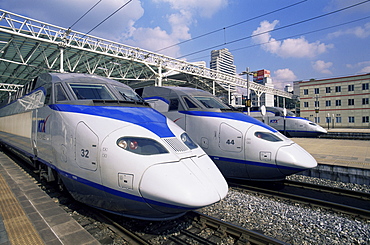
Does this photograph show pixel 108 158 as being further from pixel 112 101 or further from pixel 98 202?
pixel 112 101

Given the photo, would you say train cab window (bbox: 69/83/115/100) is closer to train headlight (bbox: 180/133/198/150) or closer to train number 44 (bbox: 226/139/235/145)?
train headlight (bbox: 180/133/198/150)

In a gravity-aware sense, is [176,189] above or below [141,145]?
below

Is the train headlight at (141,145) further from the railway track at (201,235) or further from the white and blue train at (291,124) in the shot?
the white and blue train at (291,124)

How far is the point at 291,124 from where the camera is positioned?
76.9ft

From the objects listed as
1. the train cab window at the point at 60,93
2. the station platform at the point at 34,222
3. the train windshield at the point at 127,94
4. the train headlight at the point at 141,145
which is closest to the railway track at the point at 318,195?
the train windshield at the point at 127,94

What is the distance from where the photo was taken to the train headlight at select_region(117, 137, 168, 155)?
475cm

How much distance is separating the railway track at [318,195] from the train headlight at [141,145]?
15.8ft

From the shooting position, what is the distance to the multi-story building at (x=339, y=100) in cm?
4378

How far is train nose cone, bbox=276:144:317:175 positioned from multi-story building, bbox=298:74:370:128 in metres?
39.9

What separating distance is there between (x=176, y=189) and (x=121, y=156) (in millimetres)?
1266

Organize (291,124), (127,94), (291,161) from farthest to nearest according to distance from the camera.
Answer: (291,124)
(291,161)
(127,94)

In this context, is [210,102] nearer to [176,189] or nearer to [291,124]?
[176,189]

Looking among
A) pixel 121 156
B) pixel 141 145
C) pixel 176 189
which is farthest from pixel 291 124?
pixel 121 156

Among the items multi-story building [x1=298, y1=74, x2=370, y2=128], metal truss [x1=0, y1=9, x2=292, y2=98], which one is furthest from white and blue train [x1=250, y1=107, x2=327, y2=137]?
multi-story building [x1=298, y1=74, x2=370, y2=128]
